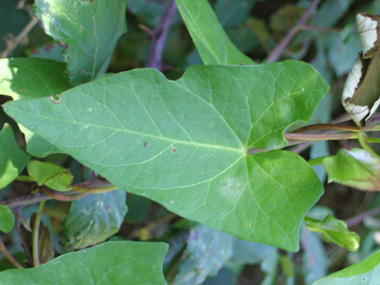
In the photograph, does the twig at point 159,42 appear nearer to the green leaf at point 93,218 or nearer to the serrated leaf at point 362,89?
the green leaf at point 93,218

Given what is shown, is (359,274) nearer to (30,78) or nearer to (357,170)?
(357,170)

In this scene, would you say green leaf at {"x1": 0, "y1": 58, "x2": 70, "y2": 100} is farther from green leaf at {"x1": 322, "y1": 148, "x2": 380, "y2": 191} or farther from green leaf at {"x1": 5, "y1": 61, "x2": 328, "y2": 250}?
green leaf at {"x1": 322, "y1": 148, "x2": 380, "y2": 191}

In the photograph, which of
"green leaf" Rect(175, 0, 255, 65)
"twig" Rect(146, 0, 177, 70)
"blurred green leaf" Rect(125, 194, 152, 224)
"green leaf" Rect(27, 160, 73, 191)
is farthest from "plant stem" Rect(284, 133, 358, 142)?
"blurred green leaf" Rect(125, 194, 152, 224)

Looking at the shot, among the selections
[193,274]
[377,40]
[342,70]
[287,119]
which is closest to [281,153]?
[287,119]

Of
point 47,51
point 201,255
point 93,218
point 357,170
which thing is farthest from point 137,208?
point 357,170

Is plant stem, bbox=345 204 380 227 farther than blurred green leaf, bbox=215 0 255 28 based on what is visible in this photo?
Yes

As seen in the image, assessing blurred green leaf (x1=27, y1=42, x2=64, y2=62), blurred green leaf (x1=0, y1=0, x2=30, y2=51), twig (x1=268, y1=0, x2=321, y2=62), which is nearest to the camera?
blurred green leaf (x1=27, y1=42, x2=64, y2=62)

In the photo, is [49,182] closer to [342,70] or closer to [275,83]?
[275,83]
